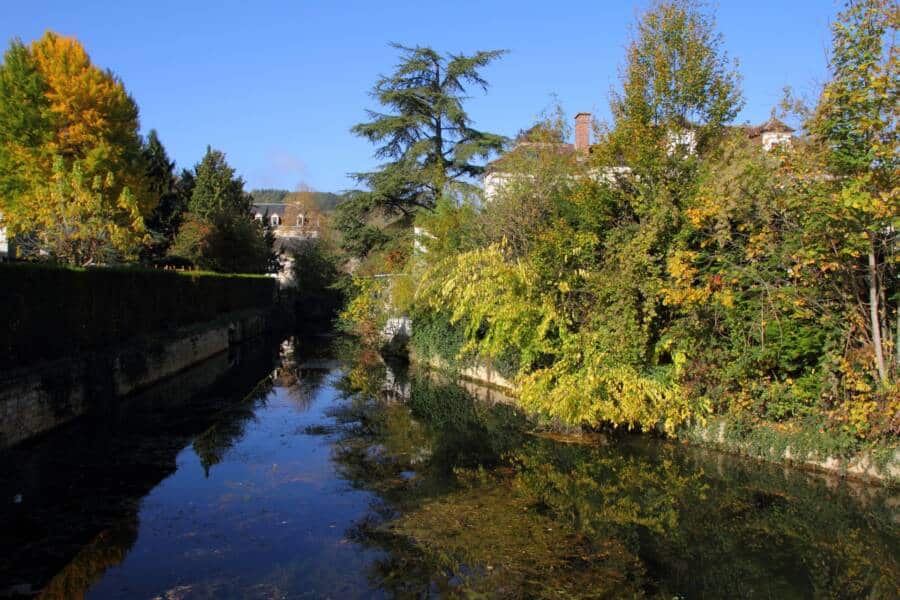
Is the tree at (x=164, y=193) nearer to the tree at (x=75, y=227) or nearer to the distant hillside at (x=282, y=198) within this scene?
the tree at (x=75, y=227)

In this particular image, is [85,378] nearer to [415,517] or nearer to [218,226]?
[415,517]

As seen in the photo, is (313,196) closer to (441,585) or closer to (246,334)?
(246,334)

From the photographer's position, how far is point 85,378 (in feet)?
46.0

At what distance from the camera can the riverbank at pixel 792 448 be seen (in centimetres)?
968

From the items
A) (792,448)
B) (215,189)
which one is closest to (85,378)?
(792,448)

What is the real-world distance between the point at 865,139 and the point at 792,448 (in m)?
4.78

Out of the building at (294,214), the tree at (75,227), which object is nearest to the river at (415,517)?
the tree at (75,227)

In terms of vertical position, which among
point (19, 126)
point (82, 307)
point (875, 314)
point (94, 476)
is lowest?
point (94, 476)

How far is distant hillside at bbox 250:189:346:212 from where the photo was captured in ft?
319

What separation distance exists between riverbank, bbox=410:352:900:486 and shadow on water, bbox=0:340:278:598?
8608mm

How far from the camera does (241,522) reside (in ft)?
28.0

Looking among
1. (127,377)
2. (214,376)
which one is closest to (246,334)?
(214,376)

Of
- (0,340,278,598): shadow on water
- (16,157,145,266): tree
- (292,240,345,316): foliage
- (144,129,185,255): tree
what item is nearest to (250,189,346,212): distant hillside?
(292,240,345,316): foliage

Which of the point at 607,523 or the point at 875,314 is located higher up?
the point at 875,314
